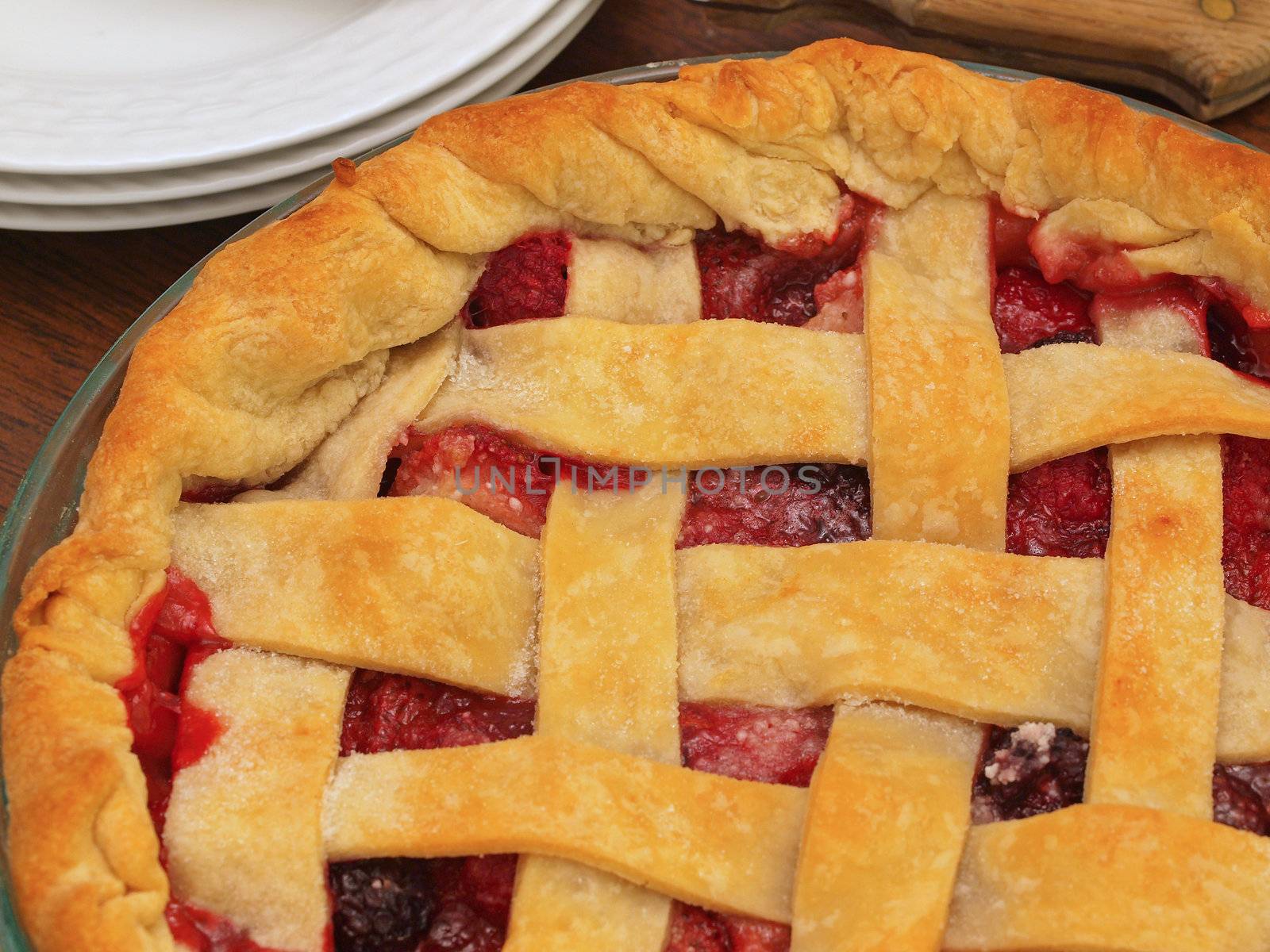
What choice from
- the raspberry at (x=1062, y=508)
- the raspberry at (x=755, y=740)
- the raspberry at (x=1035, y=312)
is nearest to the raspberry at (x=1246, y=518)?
the raspberry at (x=1062, y=508)

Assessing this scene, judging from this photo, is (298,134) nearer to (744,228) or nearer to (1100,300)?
(744,228)

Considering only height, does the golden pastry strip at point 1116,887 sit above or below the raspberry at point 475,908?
above

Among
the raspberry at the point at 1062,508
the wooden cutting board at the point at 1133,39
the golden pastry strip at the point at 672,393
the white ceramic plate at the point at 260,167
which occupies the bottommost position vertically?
the raspberry at the point at 1062,508

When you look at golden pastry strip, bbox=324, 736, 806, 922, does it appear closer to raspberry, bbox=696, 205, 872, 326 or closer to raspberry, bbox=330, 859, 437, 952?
raspberry, bbox=330, 859, 437, 952

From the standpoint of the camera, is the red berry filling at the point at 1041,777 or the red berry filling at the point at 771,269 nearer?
the red berry filling at the point at 1041,777

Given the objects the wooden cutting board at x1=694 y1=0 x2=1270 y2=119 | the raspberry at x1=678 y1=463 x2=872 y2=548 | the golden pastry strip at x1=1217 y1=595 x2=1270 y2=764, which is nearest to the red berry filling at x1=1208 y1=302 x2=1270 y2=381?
the golden pastry strip at x1=1217 y1=595 x2=1270 y2=764

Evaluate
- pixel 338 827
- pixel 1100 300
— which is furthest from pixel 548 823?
pixel 1100 300

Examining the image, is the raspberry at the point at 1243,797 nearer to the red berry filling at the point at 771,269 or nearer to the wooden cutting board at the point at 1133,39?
the red berry filling at the point at 771,269
